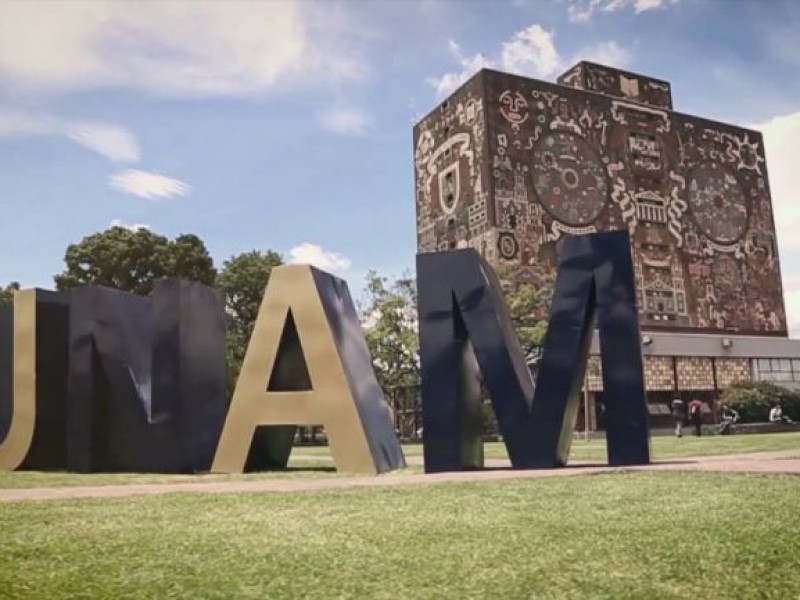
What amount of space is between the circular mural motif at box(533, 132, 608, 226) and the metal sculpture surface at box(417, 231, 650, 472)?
Answer: 122 ft

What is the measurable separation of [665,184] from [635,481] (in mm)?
50146

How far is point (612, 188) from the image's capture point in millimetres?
52594

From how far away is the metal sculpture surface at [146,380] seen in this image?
15.6 meters

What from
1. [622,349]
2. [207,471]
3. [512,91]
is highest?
[512,91]

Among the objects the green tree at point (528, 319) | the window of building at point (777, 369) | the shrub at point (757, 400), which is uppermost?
the green tree at point (528, 319)

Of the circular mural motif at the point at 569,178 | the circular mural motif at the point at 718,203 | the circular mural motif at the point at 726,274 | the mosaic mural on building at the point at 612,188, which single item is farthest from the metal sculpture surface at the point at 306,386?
the circular mural motif at the point at 718,203

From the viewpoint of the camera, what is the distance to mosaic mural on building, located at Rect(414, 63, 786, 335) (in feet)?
161

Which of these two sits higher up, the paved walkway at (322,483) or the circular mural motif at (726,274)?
the circular mural motif at (726,274)

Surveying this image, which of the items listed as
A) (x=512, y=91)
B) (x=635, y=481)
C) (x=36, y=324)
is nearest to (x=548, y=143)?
(x=512, y=91)

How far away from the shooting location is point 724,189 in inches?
2334

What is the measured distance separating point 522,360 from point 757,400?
30133mm

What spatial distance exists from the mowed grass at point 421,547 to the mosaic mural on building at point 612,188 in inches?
1575

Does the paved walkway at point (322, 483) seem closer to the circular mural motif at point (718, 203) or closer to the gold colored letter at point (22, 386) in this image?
the gold colored letter at point (22, 386)

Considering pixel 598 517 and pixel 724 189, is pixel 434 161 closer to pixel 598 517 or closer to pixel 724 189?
pixel 724 189
